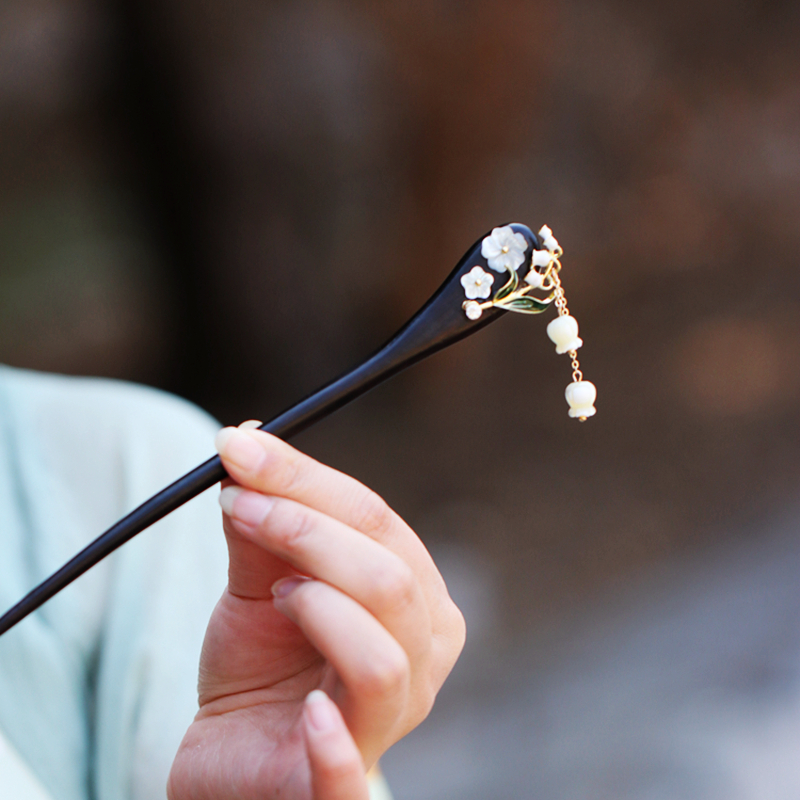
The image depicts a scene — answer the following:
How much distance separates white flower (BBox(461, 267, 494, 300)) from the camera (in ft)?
1.51

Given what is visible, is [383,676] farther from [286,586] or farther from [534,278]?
[534,278]

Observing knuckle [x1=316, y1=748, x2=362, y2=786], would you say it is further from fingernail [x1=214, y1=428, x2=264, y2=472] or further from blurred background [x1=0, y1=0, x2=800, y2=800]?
blurred background [x1=0, y1=0, x2=800, y2=800]

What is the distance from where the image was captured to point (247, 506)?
394 mm

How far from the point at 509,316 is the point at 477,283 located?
1.38 meters

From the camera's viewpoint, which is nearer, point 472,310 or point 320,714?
point 320,714

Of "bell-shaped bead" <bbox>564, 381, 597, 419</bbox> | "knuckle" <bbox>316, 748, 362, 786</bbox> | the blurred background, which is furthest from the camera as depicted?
the blurred background

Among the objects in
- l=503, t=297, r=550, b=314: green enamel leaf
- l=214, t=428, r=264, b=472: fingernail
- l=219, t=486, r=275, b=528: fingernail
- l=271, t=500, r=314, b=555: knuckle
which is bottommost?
l=271, t=500, r=314, b=555: knuckle

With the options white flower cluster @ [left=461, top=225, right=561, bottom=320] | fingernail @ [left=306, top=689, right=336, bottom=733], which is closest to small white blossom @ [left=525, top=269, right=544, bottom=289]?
white flower cluster @ [left=461, top=225, right=561, bottom=320]

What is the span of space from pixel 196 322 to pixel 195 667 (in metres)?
1.14

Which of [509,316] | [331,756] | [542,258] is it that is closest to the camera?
[331,756]

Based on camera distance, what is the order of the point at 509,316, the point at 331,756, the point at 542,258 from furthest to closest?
1. the point at 509,316
2. the point at 542,258
3. the point at 331,756

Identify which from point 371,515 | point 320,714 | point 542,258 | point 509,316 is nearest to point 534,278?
point 542,258

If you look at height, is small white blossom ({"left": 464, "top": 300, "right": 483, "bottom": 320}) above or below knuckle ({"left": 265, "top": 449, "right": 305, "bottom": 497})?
above

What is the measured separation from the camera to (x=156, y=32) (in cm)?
142
